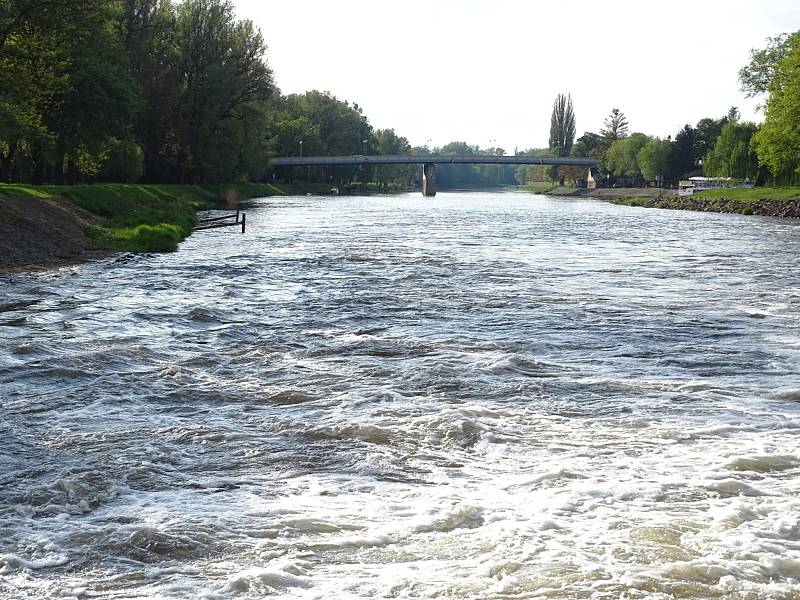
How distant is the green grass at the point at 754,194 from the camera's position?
82.2 m

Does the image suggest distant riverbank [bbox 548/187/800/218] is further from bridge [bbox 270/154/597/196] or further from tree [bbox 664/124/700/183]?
bridge [bbox 270/154/597/196]

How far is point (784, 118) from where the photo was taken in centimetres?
7400

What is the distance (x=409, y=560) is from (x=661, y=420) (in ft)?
16.6

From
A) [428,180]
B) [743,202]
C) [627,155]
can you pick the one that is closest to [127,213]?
[743,202]

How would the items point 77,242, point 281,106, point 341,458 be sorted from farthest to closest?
point 281,106 → point 77,242 → point 341,458

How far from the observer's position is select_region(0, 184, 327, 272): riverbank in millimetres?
28203

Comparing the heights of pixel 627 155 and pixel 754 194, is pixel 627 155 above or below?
above

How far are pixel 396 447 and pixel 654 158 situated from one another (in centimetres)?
14778

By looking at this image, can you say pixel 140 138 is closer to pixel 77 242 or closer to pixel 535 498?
pixel 77 242

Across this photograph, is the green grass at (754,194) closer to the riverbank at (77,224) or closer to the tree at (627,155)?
the riverbank at (77,224)

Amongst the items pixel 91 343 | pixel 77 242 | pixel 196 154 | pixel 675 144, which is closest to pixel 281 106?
pixel 675 144

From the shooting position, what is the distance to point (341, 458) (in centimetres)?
955

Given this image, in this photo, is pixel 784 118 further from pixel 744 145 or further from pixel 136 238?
pixel 136 238

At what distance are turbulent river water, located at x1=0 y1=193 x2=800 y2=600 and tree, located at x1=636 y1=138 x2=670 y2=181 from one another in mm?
133524
